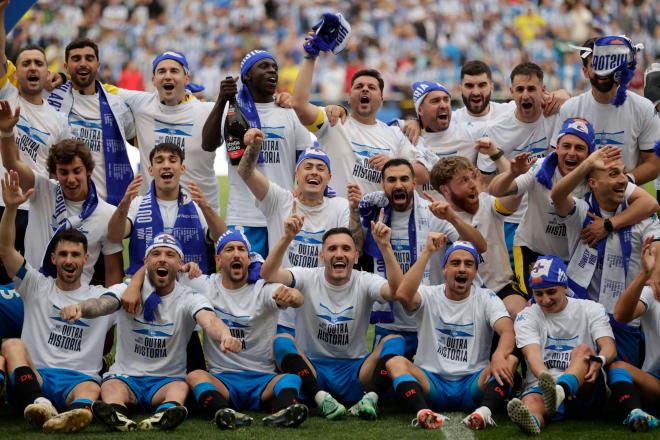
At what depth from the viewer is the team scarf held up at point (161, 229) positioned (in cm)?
889

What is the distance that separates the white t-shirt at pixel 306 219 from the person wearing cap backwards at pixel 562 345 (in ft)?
5.77

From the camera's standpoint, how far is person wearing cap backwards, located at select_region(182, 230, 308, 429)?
26.7 feet

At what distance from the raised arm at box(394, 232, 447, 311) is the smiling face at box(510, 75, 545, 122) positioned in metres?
2.00

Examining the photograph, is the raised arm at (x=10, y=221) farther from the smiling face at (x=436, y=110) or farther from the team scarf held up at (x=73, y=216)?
the smiling face at (x=436, y=110)

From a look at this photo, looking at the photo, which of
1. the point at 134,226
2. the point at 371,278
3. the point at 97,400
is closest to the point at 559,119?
the point at 371,278

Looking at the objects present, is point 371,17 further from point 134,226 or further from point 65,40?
point 134,226

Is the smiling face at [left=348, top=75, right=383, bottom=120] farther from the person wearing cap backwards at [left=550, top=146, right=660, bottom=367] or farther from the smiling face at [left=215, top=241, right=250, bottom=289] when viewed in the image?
the smiling face at [left=215, top=241, right=250, bottom=289]

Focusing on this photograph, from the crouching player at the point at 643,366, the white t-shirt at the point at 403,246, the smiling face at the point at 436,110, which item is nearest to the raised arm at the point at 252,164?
the white t-shirt at the point at 403,246

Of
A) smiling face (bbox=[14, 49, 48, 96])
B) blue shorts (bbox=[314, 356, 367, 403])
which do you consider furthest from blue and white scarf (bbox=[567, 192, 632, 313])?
smiling face (bbox=[14, 49, 48, 96])

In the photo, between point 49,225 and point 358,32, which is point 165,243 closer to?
point 49,225

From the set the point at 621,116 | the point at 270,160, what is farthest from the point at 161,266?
the point at 621,116

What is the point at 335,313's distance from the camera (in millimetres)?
8586

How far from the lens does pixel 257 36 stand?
1153 inches

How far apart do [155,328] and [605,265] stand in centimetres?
338
